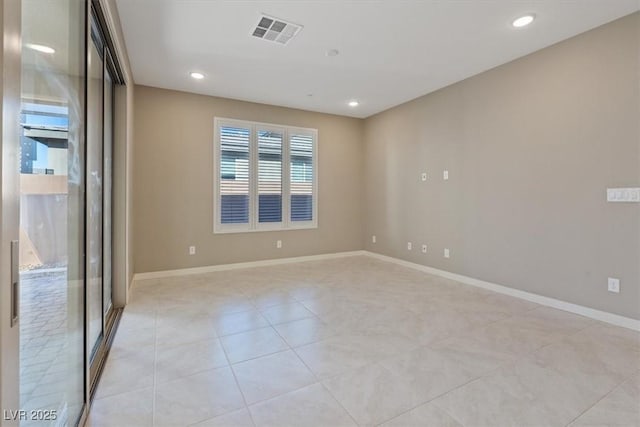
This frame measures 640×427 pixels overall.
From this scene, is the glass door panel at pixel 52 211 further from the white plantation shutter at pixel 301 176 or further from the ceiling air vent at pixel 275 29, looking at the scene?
the white plantation shutter at pixel 301 176

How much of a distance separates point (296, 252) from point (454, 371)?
3807 mm

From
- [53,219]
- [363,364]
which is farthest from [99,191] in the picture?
[363,364]

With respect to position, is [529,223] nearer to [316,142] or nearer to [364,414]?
[364,414]

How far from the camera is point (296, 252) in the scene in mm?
5613

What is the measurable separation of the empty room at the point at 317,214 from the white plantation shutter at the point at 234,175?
0.11 ft

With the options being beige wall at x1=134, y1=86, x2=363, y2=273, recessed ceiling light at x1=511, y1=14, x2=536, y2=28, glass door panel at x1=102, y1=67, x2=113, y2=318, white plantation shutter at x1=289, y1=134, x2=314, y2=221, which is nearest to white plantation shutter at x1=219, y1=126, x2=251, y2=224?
beige wall at x1=134, y1=86, x2=363, y2=273

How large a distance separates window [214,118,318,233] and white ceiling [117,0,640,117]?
804 millimetres

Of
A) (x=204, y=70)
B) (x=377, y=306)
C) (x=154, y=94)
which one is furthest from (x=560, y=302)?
(x=154, y=94)

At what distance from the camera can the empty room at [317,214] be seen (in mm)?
1487

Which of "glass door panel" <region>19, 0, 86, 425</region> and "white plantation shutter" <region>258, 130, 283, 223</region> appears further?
"white plantation shutter" <region>258, 130, 283, 223</region>

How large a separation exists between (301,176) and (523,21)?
147 inches

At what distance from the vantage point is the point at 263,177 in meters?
5.26

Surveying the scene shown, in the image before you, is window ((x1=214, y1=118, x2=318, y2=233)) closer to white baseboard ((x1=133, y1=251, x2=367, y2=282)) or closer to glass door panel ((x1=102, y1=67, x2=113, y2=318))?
white baseboard ((x1=133, y1=251, x2=367, y2=282))

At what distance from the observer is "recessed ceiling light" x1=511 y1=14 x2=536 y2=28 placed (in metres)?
2.74
